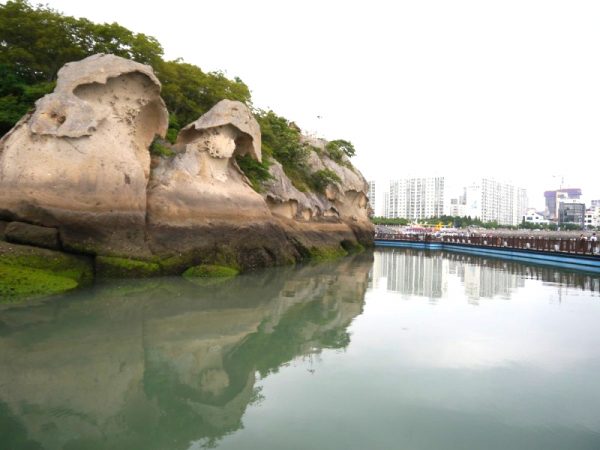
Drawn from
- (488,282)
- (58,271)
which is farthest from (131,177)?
(488,282)

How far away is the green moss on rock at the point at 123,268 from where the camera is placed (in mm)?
11844

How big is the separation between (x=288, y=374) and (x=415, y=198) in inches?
5349

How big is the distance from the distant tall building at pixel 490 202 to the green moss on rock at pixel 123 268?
12154 centimetres

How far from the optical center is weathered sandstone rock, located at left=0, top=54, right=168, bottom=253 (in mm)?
10586

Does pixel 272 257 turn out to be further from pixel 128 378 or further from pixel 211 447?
pixel 211 447

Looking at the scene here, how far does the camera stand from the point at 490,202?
132000 millimetres

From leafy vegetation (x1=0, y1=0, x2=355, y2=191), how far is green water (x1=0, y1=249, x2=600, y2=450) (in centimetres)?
863

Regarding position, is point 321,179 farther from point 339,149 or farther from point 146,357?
point 146,357

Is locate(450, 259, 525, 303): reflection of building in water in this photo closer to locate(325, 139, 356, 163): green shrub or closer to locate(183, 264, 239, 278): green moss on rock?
locate(183, 264, 239, 278): green moss on rock

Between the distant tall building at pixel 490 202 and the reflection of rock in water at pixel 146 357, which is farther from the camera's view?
the distant tall building at pixel 490 202

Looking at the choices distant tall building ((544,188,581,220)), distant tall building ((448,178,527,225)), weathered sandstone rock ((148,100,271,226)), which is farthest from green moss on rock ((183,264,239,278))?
distant tall building ((544,188,581,220))

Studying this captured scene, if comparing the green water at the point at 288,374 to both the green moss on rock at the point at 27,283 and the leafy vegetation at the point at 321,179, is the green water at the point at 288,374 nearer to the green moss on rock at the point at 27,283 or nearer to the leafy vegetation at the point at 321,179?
the green moss on rock at the point at 27,283

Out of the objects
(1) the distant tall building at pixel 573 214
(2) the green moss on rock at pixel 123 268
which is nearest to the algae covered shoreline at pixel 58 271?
(2) the green moss on rock at pixel 123 268

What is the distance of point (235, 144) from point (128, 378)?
13378mm
